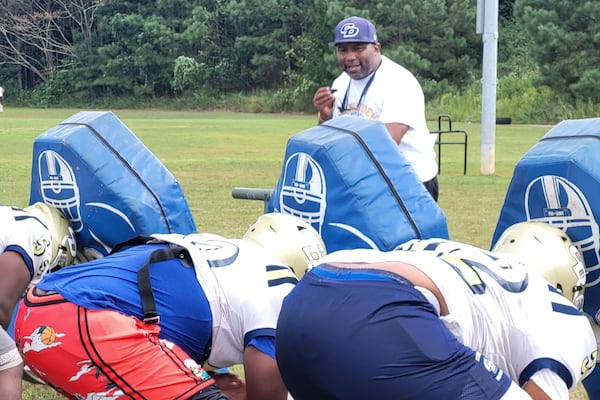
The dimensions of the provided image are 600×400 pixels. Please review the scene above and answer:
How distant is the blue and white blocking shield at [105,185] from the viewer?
3979mm

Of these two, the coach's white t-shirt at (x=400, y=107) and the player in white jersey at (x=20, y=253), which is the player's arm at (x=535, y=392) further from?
the coach's white t-shirt at (x=400, y=107)

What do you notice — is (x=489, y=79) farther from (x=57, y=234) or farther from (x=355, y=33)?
(x=57, y=234)

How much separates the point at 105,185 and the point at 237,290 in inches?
53.5

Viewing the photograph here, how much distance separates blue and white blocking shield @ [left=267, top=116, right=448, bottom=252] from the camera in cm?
332

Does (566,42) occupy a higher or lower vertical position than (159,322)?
higher

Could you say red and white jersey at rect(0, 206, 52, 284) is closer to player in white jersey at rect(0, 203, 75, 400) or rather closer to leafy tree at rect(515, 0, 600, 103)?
player in white jersey at rect(0, 203, 75, 400)

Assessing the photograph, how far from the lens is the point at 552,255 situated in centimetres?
299

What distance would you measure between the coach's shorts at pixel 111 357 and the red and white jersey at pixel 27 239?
80cm

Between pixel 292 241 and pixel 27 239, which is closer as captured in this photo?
pixel 292 241

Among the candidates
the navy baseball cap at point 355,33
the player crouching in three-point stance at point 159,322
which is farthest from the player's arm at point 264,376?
the navy baseball cap at point 355,33

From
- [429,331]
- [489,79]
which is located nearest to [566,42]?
[489,79]

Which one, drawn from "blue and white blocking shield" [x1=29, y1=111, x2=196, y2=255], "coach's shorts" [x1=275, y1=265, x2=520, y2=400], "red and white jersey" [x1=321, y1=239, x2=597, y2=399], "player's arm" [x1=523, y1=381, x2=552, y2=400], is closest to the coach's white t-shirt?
"blue and white blocking shield" [x1=29, y1=111, x2=196, y2=255]

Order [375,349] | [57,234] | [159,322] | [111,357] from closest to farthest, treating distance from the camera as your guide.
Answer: [375,349], [111,357], [159,322], [57,234]

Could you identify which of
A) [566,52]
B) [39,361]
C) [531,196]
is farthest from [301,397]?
[566,52]
